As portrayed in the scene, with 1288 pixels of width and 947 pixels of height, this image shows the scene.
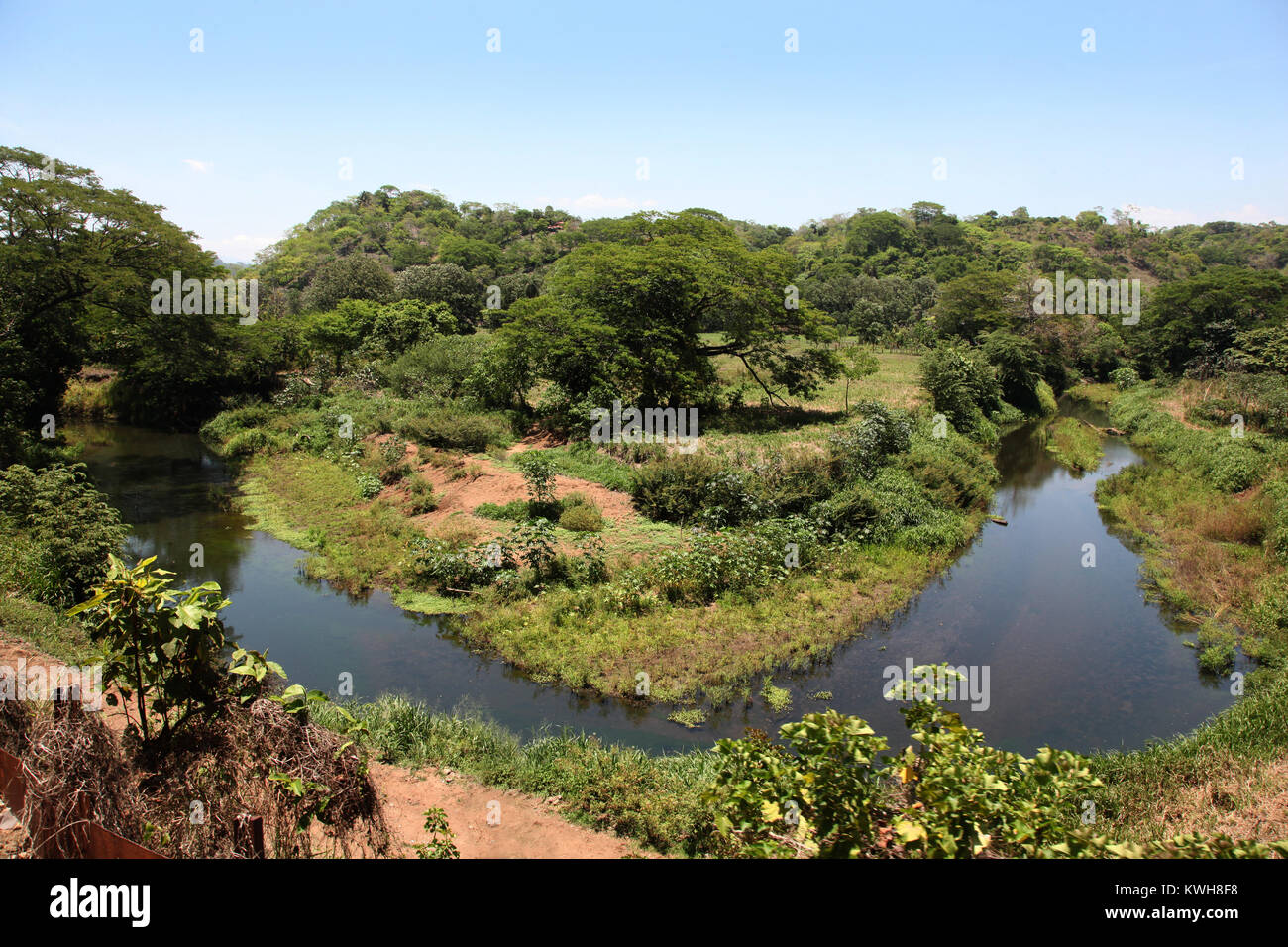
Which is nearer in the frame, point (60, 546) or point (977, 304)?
point (60, 546)

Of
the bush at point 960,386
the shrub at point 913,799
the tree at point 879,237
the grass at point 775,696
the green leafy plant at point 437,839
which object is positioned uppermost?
the tree at point 879,237

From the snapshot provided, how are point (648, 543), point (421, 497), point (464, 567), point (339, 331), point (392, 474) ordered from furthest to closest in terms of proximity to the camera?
point (339, 331) → point (392, 474) → point (421, 497) → point (648, 543) → point (464, 567)

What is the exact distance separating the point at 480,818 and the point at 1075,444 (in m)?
23.9

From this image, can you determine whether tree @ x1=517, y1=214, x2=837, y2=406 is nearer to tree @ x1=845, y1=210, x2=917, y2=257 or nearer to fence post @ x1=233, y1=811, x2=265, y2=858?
fence post @ x1=233, y1=811, x2=265, y2=858

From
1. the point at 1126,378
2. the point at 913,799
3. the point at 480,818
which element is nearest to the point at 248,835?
the point at 480,818

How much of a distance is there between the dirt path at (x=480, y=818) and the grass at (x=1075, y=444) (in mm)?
20863

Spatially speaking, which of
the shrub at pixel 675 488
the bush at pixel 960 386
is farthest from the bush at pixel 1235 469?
the shrub at pixel 675 488

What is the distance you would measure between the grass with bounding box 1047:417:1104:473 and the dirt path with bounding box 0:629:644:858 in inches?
821

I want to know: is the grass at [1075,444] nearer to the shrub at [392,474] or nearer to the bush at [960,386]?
the bush at [960,386]

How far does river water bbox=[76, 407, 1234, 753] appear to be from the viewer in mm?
9094

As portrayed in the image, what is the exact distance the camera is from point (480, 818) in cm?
639

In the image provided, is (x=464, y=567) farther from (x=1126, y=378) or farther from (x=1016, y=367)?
(x=1126, y=378)

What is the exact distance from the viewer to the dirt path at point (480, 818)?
5.96 m
